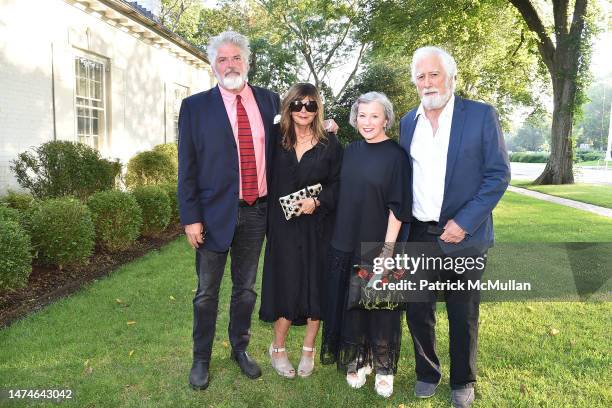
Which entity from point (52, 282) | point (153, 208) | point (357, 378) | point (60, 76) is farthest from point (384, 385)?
point (60, 76)

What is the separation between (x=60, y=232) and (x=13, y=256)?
43.6 inches

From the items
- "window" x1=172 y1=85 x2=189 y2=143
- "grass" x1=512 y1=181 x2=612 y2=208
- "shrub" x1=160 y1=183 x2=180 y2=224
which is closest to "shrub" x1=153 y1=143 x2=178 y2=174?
"window" x1=172 y1=85 x2=189 y2=143

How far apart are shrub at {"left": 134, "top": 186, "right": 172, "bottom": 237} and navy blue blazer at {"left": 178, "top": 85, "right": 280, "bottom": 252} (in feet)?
17.2

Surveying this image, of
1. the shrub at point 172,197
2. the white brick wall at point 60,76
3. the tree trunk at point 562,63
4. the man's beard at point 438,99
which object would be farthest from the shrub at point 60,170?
the tree trunk at point 562,63

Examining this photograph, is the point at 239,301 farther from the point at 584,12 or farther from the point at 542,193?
the point at 584,12

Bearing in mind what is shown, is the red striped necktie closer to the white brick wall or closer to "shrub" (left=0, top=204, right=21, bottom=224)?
"shrub" (left=0, top=204, right=21, bottom=224)

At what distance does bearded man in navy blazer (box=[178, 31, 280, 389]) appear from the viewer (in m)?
3.34

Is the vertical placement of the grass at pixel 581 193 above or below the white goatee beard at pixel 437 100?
below

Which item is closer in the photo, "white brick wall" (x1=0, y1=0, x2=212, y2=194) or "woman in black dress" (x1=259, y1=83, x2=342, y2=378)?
"woman in black dress" (x1=259, y1=83, x2=342, y2=378)

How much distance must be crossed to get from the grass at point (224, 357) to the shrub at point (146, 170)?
6.20 m

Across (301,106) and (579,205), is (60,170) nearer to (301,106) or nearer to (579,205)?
(301,106)

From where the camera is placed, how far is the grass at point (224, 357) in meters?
3.35

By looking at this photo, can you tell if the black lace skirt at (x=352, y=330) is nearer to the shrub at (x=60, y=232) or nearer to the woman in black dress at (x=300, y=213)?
the woman in black dress at (x=300, y=213)

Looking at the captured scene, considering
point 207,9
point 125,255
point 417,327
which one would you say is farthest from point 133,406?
point 207,9
